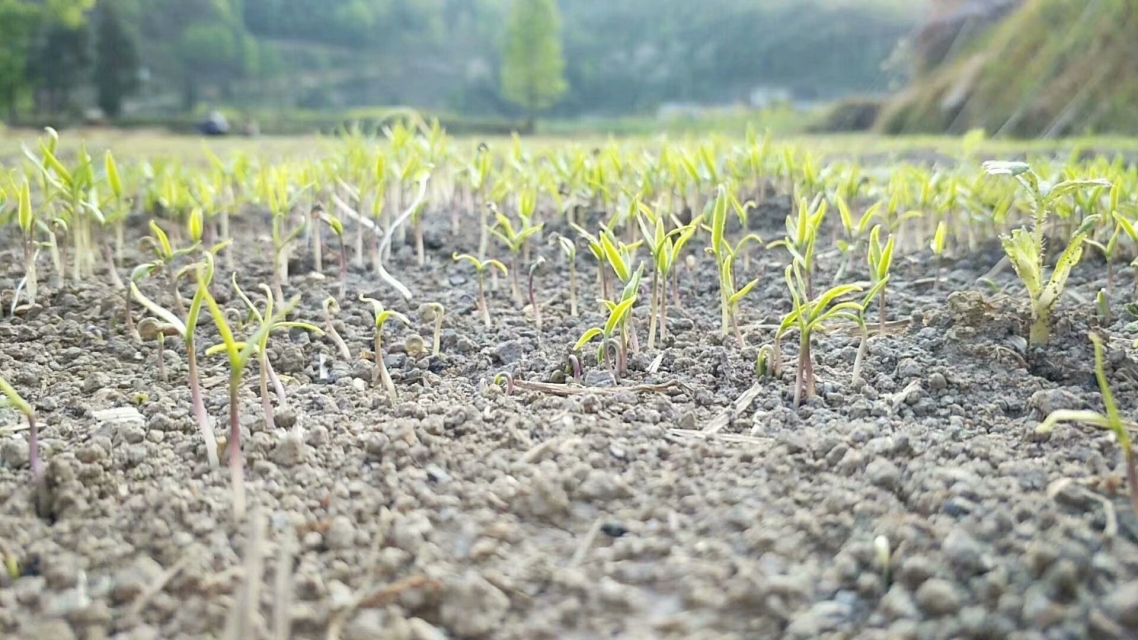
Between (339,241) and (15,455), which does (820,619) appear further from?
(339,241)

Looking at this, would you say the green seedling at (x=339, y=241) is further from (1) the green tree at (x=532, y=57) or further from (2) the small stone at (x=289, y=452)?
(1) the green tree at (x=532, y=57)

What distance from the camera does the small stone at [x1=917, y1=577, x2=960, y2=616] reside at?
595mm

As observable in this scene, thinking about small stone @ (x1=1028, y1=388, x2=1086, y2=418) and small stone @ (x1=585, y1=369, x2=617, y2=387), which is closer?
small stone @ (x1=1028, y1=388, x2=1086, y2=418)

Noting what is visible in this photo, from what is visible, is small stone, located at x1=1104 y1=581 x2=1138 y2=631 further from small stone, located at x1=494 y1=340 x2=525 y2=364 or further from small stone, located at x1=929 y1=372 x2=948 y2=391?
small stone, located at x1=494 y1=340 x2=525 y2=364

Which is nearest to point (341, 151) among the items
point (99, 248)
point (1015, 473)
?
point (99, 248)

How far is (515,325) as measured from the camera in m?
1.39

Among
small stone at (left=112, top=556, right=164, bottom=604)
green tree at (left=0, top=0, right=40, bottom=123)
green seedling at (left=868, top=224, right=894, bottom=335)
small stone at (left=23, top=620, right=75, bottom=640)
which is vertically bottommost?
small stone at (left=23, top=620, right=75, bottom=640)

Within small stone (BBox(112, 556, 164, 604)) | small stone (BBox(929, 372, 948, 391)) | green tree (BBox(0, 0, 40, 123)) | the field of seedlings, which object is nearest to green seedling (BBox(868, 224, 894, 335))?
the field of seedlings

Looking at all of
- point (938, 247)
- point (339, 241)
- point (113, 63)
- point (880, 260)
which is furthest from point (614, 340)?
point (113, 63)

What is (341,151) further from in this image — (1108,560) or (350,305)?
(1108,560)

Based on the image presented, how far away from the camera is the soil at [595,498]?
0.62 m

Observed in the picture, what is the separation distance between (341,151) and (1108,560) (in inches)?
85.5

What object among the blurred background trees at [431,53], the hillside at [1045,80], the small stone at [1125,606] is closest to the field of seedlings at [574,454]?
the small stone at [1125,606]

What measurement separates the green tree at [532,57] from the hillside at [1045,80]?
712 cm
